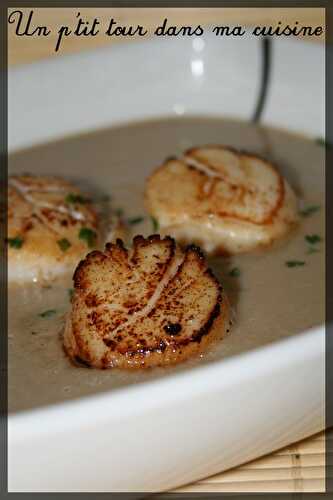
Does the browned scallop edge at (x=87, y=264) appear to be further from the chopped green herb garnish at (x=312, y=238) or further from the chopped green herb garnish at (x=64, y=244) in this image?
the chopped green herb garnish at (x=312, y=238)

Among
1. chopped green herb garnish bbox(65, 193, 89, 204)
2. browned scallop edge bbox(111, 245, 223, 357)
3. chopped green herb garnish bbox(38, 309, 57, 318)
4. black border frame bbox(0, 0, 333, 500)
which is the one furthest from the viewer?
chopped green herb garnish bbox(65, 193, 89, 204)

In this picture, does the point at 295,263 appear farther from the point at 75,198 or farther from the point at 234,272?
the point at 75,198

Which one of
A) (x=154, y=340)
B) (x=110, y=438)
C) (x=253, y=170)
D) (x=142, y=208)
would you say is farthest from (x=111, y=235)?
(x=110, y=438)

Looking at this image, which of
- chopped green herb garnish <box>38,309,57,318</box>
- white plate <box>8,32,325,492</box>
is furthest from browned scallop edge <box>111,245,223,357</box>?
chopped green herb garnish <box>38,309,57,318</box>

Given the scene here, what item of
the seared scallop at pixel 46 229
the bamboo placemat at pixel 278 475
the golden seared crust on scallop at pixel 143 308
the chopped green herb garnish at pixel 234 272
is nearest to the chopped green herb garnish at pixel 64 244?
the seared scallop at pixel 46 229

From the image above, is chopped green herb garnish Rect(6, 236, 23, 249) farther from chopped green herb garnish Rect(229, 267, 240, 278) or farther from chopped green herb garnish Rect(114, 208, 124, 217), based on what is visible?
chopped green herb garnish Rect(229, 267, 240, 278)

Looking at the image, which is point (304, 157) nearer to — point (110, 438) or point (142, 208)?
point (142, 208)
